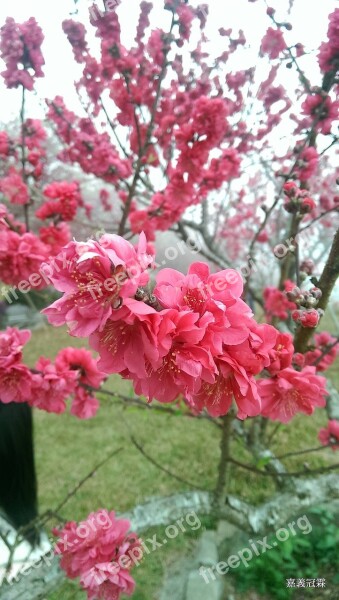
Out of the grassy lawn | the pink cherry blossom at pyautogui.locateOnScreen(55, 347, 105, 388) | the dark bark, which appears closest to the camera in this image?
the pink cherry blossom at pyautogui.locateOnScreen(55, 347, 105, 388)

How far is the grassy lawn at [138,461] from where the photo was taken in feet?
9.36

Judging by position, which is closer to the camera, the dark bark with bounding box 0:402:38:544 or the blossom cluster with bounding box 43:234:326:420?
the blossom cluster with bounding box 43:234:326:420

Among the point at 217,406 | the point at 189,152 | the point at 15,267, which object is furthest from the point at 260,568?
the point at 189,152

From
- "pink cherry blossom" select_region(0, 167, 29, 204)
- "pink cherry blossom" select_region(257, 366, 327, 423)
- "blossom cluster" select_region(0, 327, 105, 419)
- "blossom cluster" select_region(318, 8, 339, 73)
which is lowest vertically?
"blossom cluster" select_region(0, 327, 105, 419)

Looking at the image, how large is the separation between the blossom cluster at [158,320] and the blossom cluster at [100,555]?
39.2 inches

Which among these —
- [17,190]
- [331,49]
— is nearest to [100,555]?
[17,190]

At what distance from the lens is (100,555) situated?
1.46 meters

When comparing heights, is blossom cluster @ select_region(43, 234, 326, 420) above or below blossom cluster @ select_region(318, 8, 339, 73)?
below

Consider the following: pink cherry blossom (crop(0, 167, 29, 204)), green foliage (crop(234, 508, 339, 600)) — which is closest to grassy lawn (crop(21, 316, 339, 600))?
green foliage (crop(234, 508, 339, 600))

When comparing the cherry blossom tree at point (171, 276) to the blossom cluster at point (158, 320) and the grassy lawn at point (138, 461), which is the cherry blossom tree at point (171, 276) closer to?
the blossom cluster at point (158, 320)

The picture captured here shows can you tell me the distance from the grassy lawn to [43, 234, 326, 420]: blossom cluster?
6.34ft

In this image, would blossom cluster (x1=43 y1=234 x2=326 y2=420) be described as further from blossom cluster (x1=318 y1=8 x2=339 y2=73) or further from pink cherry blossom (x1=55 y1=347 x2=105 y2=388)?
blossom cluster (x1=318 y1=8 x2=339 y2=73)
